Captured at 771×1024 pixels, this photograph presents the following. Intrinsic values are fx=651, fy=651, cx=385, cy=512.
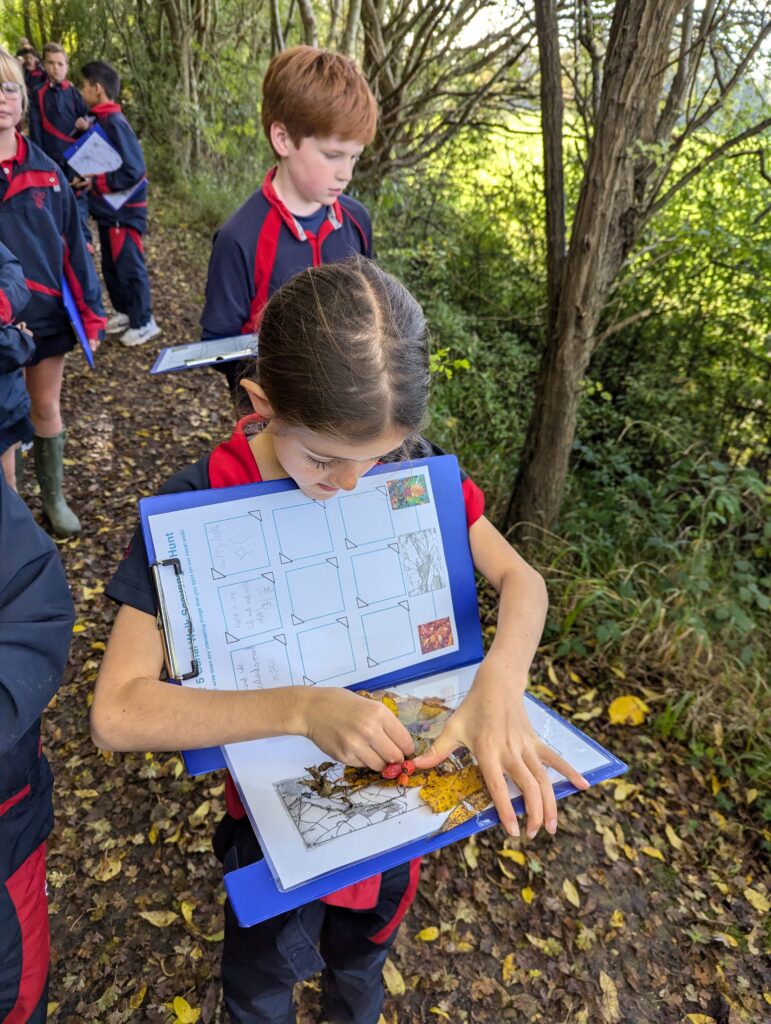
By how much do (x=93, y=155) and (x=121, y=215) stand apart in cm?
65

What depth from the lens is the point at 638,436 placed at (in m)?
4.79

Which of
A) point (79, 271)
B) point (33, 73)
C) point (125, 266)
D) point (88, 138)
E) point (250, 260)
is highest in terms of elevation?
point (33, 73)

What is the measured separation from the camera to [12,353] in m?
2.35

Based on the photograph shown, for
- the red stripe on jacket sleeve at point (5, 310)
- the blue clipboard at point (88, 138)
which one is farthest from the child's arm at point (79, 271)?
the blue clipboard at point (88, 138)

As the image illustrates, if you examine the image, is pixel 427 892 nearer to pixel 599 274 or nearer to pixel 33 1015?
pixel 33 1015

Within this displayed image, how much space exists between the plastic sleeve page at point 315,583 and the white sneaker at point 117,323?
5.24 m

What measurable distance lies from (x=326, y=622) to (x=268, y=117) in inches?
79.3

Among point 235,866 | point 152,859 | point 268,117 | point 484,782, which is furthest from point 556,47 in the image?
point 152,859

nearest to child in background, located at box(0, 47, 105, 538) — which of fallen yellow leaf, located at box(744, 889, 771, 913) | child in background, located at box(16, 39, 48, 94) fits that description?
child in background, located at box(16, 39, 48, 94)

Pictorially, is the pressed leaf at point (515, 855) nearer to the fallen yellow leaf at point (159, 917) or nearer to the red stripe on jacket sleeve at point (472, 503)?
the fallen yellow leaf at point (159, 917)

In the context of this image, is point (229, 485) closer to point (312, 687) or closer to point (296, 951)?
point (312, 687)

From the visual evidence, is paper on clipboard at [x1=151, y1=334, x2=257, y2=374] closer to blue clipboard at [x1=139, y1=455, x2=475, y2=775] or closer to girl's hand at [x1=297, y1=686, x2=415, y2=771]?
blue clipboard at [x1=139, y1=455, x2=475, y2=775]

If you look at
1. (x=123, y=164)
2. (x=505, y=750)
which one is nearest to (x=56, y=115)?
(x=123, y=164)

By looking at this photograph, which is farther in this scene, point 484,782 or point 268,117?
point 268,117
